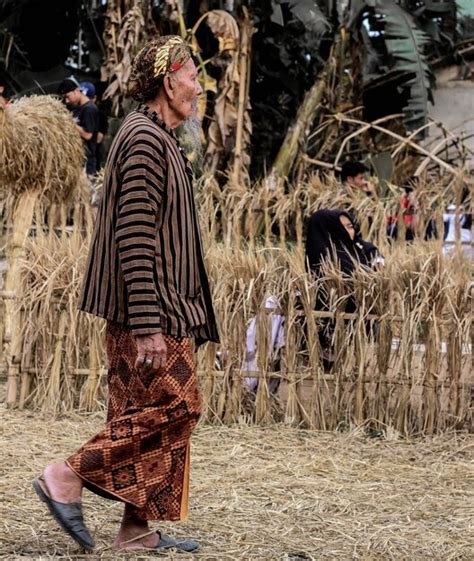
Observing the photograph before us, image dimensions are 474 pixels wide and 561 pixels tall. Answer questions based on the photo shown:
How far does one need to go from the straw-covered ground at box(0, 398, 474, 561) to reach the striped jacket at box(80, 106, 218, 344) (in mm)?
755

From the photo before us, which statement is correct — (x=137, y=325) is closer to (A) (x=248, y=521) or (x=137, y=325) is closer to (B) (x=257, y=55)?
(A) (x=248, y=521)

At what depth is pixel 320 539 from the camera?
150 inches

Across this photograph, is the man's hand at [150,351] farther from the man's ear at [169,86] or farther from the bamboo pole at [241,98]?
the bamboo pole at [241,98]

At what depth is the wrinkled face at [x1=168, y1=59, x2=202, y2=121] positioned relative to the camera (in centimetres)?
343

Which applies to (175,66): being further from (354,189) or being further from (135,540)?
(354,189)

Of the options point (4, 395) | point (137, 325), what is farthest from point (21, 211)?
point (137, 325)

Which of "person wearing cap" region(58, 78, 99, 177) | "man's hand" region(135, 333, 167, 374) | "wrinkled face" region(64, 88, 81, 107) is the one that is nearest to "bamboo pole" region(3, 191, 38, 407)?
"person wearing cap" region(58, 78, 99, 177)

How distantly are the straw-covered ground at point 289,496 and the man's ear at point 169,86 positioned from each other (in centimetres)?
141

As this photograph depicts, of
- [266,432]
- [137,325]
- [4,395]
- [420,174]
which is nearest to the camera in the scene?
[137,325]

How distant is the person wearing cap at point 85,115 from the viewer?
375 inches

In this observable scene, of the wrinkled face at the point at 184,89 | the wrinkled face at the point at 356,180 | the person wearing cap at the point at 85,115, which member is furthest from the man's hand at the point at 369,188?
the wrinkled face at the point at 184,89

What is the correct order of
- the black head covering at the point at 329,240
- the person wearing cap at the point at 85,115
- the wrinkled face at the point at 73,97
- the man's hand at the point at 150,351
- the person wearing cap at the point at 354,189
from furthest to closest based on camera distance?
the wrinkled face at the point at 73,97 < the person wearing cap at the point at 85,115 < the person wearing cap at the point at 354,189 < the black head covering at the point at 329,240 < the man's hand at the point at 150,351

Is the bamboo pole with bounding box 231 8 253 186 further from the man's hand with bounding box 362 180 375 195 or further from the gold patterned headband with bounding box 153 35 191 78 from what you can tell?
the gold patterned headband with bounding box 153 35 191 78

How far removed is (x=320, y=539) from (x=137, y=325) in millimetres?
1123
